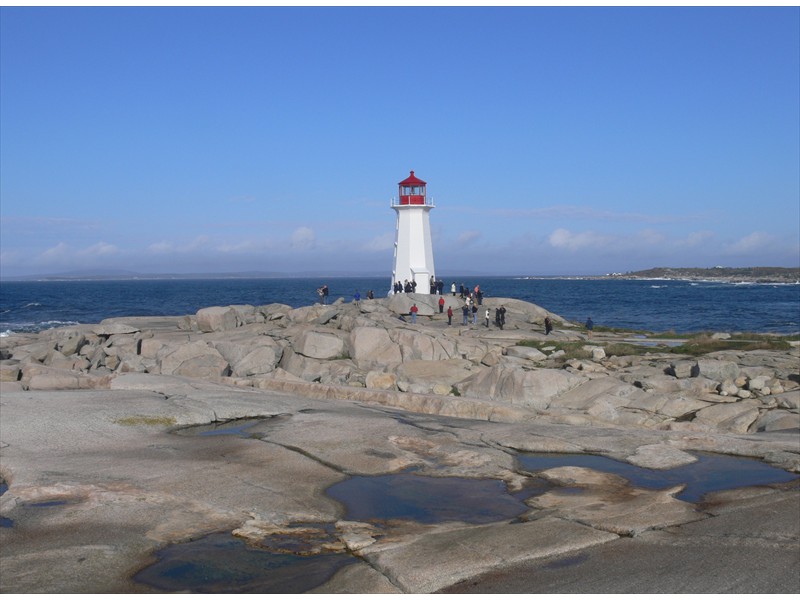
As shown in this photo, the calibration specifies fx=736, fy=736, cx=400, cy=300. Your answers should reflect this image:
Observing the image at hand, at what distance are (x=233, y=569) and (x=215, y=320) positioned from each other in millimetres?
29799

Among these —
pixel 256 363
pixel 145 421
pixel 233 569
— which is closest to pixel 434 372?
pixel 256 363

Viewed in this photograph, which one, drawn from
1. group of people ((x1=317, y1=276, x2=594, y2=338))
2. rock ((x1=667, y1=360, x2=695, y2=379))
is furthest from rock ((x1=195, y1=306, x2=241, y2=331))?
rock ((x1=667, y1=360, x2=695, y2=379))

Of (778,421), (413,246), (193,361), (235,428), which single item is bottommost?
(778,421)

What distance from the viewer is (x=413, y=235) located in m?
51.8

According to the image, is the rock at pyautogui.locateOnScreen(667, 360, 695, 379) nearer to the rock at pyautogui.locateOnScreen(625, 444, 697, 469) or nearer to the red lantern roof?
the rock at pyautogui.locateOnScreen(625, 444, 697, 469)

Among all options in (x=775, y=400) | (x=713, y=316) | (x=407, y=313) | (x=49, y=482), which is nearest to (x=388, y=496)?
(x=49, y=482)

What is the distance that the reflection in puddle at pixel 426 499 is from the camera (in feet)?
36.1

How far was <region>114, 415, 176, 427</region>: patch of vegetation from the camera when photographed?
15914mm

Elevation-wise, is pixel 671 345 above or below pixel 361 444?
above

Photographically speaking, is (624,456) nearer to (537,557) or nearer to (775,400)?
(537,557)

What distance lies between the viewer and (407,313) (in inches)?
1727

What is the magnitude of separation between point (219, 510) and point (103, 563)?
2.16 meters

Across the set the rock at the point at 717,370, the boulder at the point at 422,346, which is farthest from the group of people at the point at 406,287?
the rock at the point at 717,370

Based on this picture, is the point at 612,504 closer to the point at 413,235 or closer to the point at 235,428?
the point at 235,428
